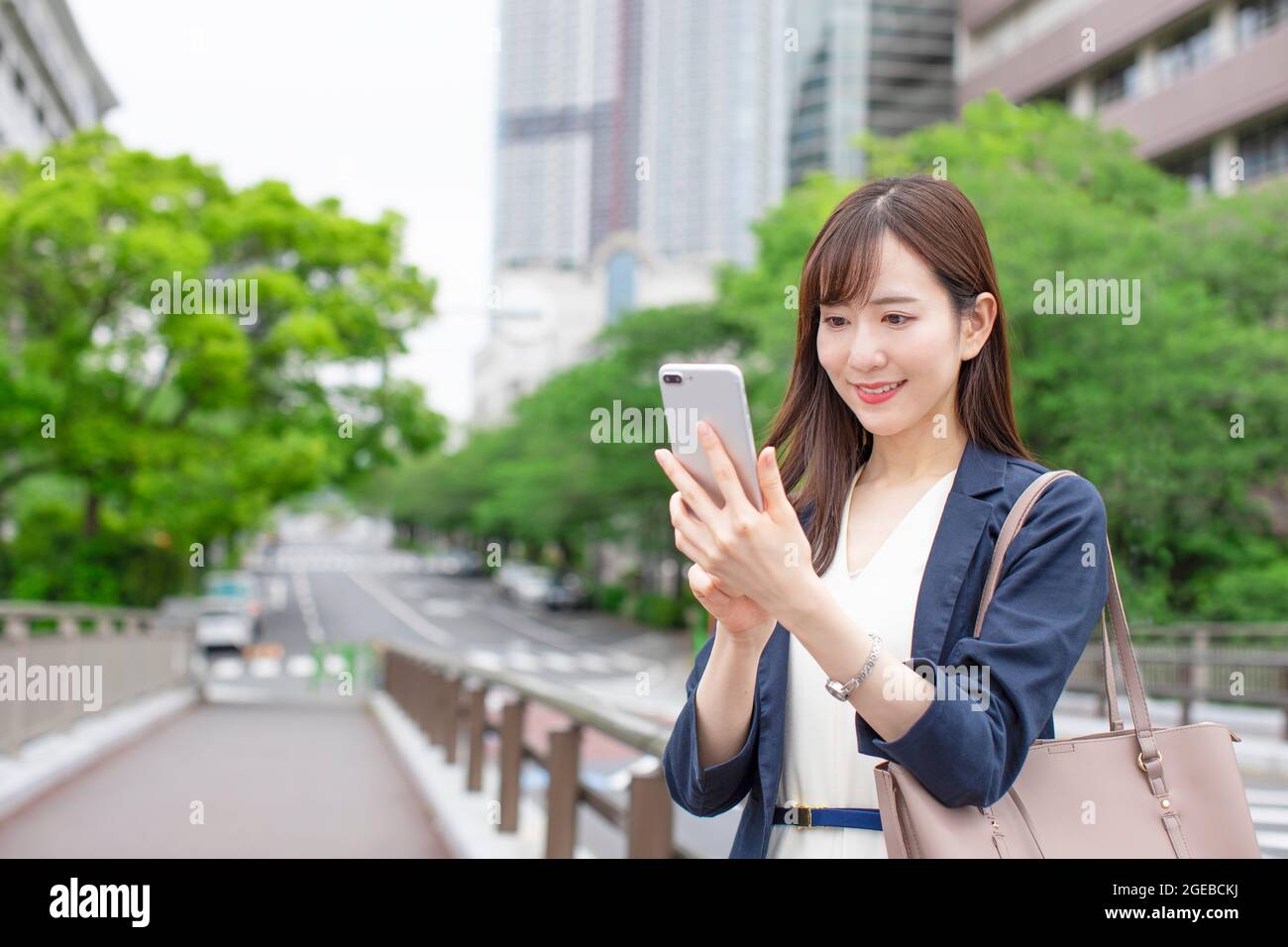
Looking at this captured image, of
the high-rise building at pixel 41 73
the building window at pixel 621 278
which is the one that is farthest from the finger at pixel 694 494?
the building window at pixel 621 278

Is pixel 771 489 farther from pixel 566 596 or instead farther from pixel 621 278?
pixel 621 278

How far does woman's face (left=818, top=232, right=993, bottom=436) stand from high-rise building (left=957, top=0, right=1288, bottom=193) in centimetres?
2528

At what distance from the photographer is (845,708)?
1.58m

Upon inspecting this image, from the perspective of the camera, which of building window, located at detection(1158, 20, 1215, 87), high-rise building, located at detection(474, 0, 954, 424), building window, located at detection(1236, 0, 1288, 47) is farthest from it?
high-rise building, located at detection(474, 0, 954, 424)

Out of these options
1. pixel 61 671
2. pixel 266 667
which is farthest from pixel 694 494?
pixel 266 667

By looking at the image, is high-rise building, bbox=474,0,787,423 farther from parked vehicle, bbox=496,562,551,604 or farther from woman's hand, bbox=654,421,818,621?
woman's hand, bbox=654,421,818,621

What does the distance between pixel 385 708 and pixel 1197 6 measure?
23892 millimetres

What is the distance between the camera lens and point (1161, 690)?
34.6 ft

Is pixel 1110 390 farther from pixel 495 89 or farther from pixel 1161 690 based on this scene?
pixel 495 89

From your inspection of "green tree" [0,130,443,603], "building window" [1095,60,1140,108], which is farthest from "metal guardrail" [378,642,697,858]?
"building window" [1095,60,1140,108]

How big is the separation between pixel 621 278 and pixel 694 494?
7341 centimetres

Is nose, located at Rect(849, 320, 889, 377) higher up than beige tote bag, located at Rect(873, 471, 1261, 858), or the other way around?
nose, located at Rect(849, 320, 889, 377)

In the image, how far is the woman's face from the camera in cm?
152

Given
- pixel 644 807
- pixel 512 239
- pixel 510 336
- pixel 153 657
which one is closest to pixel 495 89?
pixel 512 239
